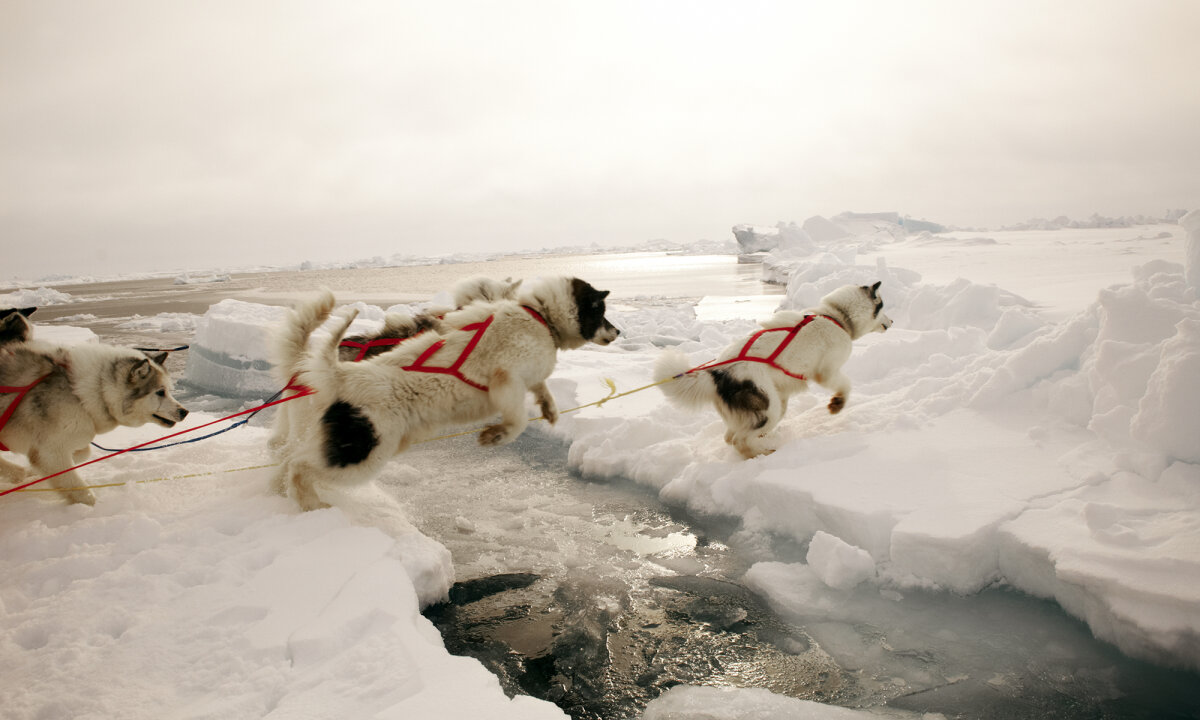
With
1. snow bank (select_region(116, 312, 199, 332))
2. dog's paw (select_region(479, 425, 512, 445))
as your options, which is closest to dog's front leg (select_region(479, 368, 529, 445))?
dog's paw (select_region(479, 425, 512, 445))

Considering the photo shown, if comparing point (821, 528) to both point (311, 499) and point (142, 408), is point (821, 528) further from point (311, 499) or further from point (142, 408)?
point (142, 408)

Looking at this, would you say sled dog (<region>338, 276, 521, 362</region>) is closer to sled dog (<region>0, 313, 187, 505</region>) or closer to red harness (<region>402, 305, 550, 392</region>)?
red harness (<region>402, 305, 550, 392</region>)

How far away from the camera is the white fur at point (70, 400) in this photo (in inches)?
155

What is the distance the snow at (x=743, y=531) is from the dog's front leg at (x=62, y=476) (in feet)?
0.37

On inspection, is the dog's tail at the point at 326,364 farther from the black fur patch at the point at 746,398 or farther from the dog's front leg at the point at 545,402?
the black fur patch at the point at 746,398

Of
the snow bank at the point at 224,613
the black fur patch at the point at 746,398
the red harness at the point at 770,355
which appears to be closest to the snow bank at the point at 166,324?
the snow bank at the point at 224,613

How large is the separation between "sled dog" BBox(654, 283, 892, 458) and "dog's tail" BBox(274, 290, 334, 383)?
266 centimetres

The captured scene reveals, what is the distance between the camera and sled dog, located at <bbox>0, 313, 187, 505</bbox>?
3.93m

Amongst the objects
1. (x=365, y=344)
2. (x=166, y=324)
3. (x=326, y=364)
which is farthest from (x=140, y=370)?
(x=166, y=324)

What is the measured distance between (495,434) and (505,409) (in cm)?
17

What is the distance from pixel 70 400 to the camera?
4086 mm

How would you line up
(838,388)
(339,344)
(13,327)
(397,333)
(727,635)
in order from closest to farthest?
(727,635) < (13,327) < (339,344) < (838,388) < (397,333)

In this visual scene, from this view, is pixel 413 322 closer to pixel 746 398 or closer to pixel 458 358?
pixel 458 358

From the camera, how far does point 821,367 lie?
520 centimetres
